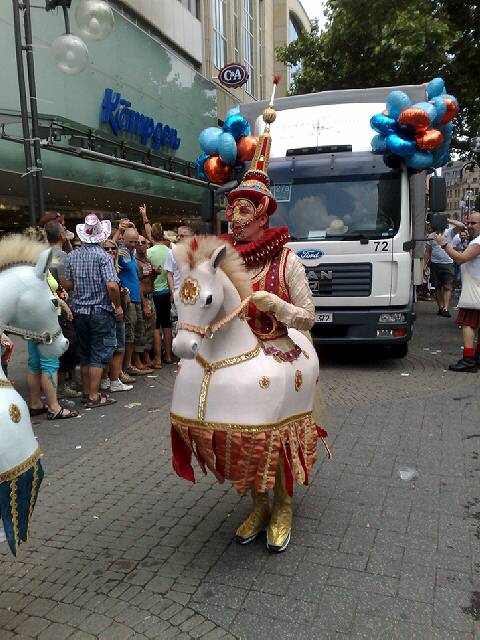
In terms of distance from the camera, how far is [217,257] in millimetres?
2500

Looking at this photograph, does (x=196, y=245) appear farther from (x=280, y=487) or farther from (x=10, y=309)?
(x=280, y=487)

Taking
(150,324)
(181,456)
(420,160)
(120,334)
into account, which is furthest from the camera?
(150,324)

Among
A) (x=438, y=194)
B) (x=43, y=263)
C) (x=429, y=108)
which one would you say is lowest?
(x=43, y=263)

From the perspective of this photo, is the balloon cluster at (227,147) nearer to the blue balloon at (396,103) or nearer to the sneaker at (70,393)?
the blue balloon at (396,103)

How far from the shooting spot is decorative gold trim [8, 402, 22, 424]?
2.23 metres

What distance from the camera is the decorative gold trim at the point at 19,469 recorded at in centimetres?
222

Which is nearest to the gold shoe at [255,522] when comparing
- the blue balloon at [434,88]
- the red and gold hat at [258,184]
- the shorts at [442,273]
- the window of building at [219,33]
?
the red and gold hat at [258,184]

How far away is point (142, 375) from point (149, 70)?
12983mm

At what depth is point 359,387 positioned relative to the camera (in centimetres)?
704

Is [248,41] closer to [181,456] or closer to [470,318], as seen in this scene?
[470,318]

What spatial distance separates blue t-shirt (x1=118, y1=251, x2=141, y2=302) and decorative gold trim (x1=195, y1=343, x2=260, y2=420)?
4542 millimetres

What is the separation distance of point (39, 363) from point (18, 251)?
12.1 ft

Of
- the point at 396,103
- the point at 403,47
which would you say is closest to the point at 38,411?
the point at 396,103

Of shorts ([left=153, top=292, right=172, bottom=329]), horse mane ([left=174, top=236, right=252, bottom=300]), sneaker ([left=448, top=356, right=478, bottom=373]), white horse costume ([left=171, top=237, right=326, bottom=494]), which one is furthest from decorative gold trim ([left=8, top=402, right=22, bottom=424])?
sneaker ([left=448, top=356, right=478, bottom=373])
